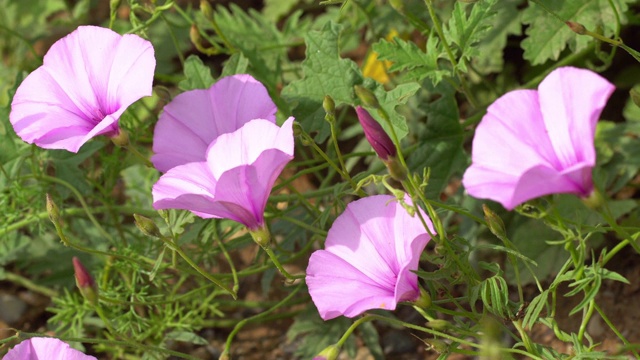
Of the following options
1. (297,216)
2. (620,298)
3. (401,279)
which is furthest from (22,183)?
(620,298)

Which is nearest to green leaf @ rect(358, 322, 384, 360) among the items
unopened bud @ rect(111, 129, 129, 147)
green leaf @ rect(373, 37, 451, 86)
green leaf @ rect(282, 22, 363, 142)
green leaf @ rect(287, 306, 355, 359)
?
green leaf @ rect(287, 306, 355, 359)

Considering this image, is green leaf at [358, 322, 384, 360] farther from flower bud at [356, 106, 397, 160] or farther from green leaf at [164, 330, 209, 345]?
flower bud at [356, 106, 397, 160]

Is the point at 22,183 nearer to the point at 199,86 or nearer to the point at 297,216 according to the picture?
the point at 199,86

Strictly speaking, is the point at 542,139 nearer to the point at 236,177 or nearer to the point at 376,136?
the point at 376,136

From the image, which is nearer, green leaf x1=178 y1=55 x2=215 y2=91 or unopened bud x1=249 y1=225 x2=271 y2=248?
unopened bud x1=249 y1=225 x2=271 y2=248

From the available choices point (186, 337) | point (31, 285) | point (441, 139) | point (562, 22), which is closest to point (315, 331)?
point (186, 337)

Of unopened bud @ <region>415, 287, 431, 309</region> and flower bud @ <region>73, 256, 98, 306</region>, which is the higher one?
flower bud @ <region>73, 256, 98, 306</region>

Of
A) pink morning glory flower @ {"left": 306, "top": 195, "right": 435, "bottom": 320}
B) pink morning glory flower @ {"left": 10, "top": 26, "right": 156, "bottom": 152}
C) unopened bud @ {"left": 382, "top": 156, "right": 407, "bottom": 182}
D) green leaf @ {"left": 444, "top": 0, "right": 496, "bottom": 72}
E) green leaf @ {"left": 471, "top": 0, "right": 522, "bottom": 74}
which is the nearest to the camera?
unopened bud @ {"left": 382, "top": 156, "right": 407, "bottom": 182}
